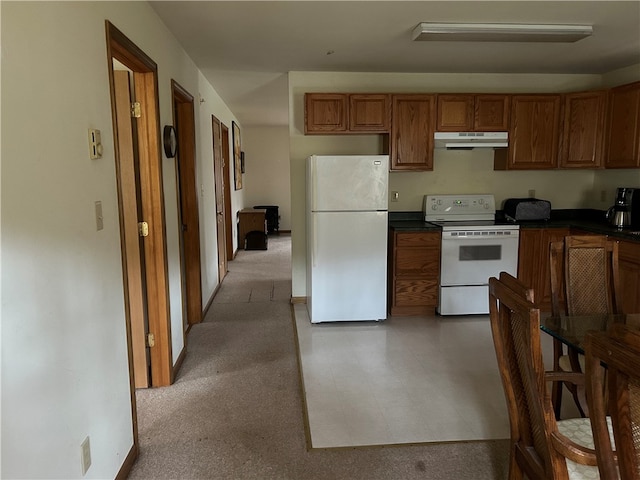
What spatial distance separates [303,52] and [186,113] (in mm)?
1125

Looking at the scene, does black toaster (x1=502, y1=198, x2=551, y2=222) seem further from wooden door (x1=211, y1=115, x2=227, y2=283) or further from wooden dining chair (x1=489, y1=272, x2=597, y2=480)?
wooden door (x1=211, y1=115, x2=227, y2=283)

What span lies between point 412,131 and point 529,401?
3.21 metres

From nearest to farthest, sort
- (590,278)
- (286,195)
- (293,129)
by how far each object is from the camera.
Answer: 1. (590,278)
2. (293,129)
3. (286,195)

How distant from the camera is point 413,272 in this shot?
4.22m

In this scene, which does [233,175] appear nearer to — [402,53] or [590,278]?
[402,53]

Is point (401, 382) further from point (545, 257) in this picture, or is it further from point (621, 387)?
point (545, 257)

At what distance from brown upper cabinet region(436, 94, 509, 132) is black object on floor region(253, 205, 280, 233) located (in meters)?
5.74

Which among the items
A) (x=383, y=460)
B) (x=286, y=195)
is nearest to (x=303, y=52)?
(x=383, y=460)

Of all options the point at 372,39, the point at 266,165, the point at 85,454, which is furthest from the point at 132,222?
the point at 266,165

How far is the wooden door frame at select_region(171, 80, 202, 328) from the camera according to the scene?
145 inches

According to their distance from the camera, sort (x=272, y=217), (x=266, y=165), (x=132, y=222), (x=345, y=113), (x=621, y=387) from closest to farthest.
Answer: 1. (x=621, y=387)
2. (x=132, y=222)
3. (x=345, y=113)
4. (x=272, y=217)
5. (x=266, y=165)

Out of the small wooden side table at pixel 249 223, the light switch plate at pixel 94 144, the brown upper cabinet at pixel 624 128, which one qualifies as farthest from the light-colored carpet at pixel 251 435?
the small wooden side table at pixel 249 223

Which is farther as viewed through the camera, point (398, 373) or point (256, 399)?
point (398, 373)

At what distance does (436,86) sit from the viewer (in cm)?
451
